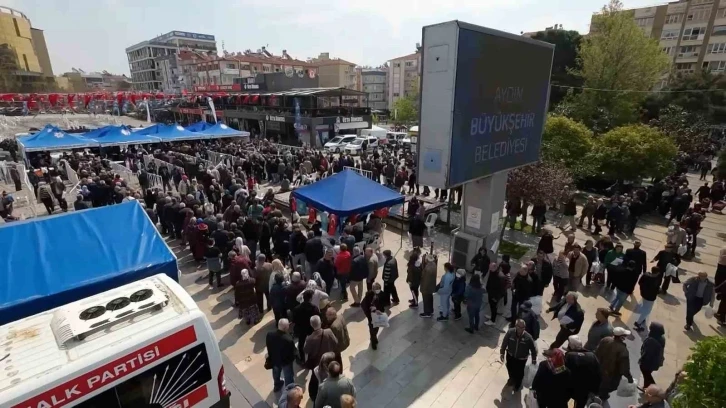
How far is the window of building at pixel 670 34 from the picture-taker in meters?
45.4

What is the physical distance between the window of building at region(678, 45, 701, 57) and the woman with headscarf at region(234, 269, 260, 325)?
60695 millimetres

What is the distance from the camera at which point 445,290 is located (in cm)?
705

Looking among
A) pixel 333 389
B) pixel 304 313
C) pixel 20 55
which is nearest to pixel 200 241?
pixel 304 313

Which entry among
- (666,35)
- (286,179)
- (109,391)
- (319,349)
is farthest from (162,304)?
(666,35)

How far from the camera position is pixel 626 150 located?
15.4 m

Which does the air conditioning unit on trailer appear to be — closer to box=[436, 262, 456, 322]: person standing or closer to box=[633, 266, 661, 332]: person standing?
box=[436, 262, 456, 322]: person standing

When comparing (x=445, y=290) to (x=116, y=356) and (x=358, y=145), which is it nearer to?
(x=116, y=356)

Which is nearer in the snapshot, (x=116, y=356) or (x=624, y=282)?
(x=116, y=356)

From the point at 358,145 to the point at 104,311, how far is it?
25.5 meters

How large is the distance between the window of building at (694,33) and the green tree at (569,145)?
4415 cm

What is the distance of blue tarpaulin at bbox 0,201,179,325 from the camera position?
5.00m

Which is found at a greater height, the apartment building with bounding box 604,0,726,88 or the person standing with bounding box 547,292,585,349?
the apartment building with bounding box 604,0,726,88

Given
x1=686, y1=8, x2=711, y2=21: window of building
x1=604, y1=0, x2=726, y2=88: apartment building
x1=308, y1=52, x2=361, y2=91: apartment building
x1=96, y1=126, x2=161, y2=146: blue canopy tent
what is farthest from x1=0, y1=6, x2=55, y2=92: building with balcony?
x1=686, y1=8, x2=711, y2=21: window of building

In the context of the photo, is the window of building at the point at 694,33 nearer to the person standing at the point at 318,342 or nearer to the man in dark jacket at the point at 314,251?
the man in dark jacket at the point at 314,251
